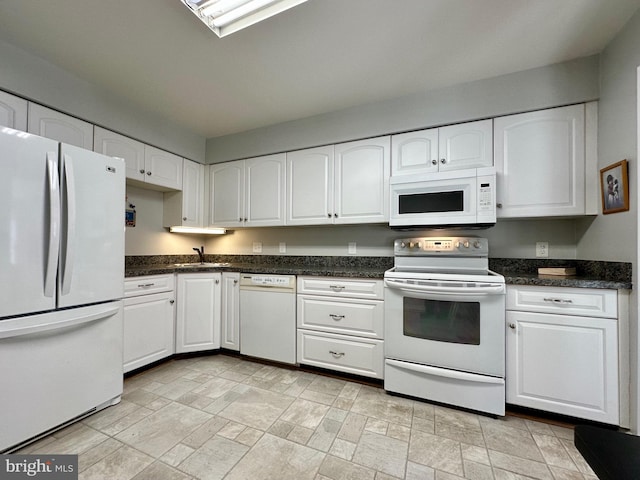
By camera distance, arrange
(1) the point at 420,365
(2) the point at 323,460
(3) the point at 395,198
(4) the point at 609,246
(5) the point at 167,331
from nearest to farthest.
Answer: (2) the point at 323,460 → (4) the point at 609,246 → (1) the point at 420,365 → (3) the point at 395,198 → (5) the point at 167,331

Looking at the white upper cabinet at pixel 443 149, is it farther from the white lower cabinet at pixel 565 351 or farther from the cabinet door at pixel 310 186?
the white lower cabinet at pixel 565 351

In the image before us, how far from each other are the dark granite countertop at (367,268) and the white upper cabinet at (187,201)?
18.9 inches

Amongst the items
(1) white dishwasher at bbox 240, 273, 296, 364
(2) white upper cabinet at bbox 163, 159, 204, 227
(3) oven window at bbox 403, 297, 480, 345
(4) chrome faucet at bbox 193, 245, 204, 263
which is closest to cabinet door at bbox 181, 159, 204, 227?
(2) white upper cabinet at bbox 163, 159, 204, 227

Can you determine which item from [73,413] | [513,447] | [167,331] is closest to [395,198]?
[513,447]

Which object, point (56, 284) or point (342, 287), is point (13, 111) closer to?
point (56, 284)

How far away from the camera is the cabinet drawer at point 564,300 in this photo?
155 centimetres

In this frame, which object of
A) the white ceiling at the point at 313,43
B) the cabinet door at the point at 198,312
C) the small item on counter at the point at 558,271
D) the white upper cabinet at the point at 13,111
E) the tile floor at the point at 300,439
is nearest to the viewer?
the tile floor at the point at 300,439

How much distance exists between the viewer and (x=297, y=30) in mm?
1566

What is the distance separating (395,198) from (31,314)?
2370mm

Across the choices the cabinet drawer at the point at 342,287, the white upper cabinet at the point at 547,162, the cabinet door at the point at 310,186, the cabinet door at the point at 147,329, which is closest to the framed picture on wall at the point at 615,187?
the white upper cabinet at the point at 547,162

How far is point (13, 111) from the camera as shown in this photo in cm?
172

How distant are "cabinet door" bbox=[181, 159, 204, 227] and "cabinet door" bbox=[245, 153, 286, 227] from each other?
2.01 ft

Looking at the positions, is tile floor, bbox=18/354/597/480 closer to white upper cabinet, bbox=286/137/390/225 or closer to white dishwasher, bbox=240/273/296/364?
white dishwasher, bbox=240/273/296/364

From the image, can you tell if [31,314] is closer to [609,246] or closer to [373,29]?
[373,29]
